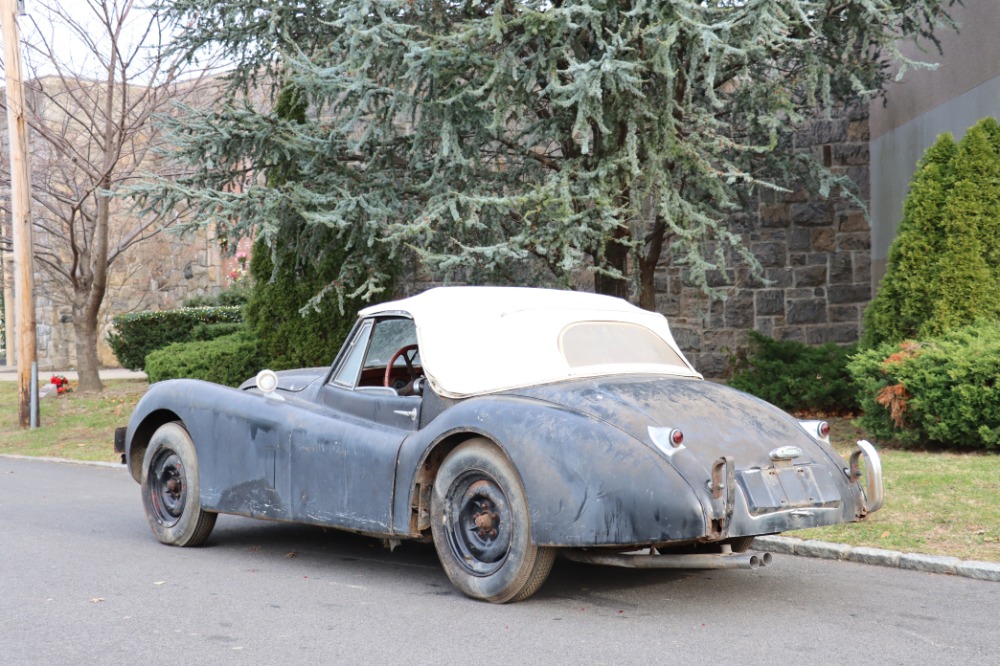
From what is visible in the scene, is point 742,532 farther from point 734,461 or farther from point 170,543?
point 170,543

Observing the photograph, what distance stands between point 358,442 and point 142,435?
2.36 metres

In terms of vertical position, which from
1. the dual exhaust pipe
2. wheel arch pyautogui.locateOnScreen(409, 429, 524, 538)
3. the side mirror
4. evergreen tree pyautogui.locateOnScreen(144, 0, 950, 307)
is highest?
evergreen tree pyautogui.locateOnScreen(144, 0, 950, 307)

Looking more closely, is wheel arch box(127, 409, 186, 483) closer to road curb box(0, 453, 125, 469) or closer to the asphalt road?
the asphalt road

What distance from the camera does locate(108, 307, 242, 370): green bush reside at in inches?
899

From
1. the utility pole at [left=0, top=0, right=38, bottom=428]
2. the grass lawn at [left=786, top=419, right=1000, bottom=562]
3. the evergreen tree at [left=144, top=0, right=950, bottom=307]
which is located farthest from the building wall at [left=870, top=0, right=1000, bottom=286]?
the utility pole at [left=0, top=0, right=38, bottom=428]

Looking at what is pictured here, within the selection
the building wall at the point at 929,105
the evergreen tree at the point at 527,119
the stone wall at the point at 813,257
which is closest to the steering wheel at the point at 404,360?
the evergreen tree at the point at 527,119

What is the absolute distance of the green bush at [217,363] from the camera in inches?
671

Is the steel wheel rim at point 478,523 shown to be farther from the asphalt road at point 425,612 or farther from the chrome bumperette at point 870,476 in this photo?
the chrome bumperette at point 870,476

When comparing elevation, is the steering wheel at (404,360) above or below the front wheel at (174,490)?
above

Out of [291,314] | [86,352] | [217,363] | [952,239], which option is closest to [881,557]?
[952,239]

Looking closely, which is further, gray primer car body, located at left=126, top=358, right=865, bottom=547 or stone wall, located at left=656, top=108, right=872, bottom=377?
stone wall, located at left=656, top=108, right=872, bottom=377

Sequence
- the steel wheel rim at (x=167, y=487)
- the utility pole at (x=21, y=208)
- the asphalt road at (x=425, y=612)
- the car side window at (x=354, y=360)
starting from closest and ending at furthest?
the asphalt road at (x=425, y=612), the car side window at (x=354, y=360), the steel wheel rim at (x=167, y=487), the utility pole at (x=21, y=208)

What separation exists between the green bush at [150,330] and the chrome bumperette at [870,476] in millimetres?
18501

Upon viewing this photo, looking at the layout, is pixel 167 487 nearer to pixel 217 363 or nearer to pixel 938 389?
pixel 938 389
